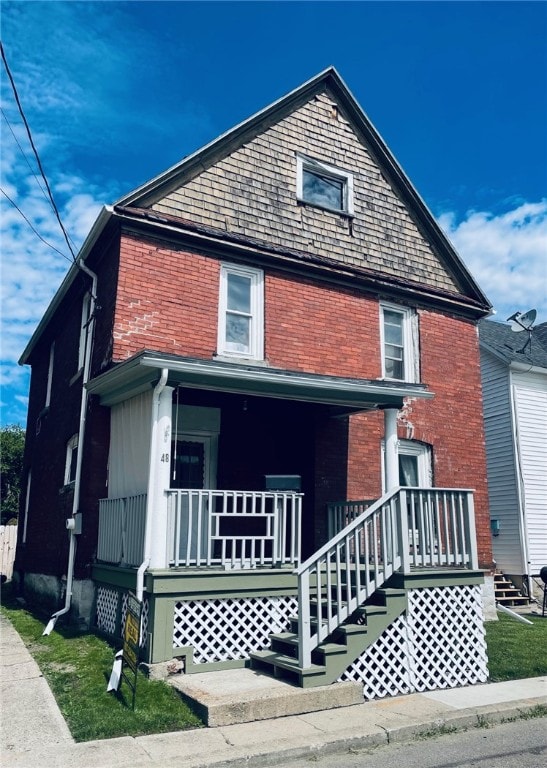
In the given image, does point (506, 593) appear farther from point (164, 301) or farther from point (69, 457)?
point (164, 301)

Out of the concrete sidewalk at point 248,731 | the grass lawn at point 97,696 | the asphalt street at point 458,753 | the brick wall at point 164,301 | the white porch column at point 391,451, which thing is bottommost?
the asphalt street at point 458,753

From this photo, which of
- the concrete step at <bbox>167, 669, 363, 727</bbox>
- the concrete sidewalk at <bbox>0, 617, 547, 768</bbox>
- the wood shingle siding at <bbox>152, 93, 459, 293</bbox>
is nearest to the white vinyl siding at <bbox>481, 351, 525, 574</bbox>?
the wood shingle siding at <bbox>152, 93, 459, 293</bbox>

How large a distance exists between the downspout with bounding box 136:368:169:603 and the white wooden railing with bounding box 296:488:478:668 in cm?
188

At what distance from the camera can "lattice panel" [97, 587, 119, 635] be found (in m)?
9.28

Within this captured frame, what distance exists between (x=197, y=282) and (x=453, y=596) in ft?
20.9

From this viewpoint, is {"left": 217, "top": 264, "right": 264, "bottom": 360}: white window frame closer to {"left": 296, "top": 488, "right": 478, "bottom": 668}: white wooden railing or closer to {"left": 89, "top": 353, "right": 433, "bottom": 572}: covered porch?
{"left": 89, "top": 353, "right": 433, "bottom": 572}: covered porch

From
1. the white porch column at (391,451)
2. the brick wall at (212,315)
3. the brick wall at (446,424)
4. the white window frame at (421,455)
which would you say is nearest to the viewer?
the white porch column at (391,451)

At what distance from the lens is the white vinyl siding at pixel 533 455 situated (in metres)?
16.7

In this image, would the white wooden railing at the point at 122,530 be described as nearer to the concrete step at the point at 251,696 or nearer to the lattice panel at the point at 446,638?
the concrete step at the point at 251,696

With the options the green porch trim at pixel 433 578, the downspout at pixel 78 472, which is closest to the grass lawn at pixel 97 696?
the downspout at pixel 78 472

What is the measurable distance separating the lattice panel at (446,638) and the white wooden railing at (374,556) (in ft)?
1.35

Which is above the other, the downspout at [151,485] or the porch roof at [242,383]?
the porch roof at [242,383]

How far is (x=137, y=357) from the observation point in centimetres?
834

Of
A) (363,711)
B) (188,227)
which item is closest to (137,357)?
(188,227)
